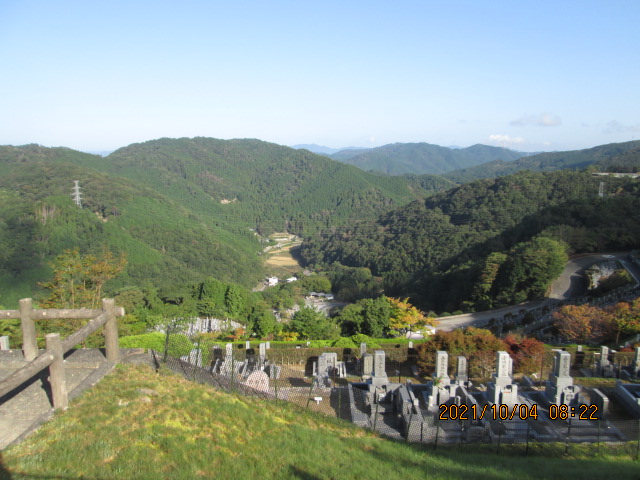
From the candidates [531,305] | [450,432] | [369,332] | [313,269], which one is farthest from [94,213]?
[450,432]

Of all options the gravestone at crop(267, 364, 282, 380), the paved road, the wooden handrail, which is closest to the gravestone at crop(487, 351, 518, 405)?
the gravestone at crop(267, 364, 282, 380)

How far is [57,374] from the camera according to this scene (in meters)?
5.41

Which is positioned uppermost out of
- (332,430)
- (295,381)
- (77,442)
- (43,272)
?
(77,442)

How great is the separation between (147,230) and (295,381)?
6498 centimetres

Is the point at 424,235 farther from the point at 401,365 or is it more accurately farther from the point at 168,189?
the point at 168,189

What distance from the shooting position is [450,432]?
9.61 meters

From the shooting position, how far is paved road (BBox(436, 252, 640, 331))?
29531 millimetres

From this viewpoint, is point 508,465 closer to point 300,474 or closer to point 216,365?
point 300,474

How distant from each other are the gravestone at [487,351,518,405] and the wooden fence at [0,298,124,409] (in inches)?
366

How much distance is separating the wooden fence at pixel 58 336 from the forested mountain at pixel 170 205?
1499 inches

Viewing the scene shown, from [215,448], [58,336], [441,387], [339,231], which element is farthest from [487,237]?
[58,336]

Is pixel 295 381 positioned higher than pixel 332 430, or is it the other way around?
pixel 332 430
